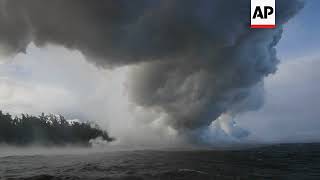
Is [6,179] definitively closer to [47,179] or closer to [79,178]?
[47,179]

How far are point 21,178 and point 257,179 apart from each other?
1485 inches

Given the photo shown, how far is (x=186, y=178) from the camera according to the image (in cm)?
5741

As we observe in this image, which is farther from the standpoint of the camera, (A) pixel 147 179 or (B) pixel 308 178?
(B) pixel 308 178

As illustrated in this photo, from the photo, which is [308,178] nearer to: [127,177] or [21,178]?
[127,177]

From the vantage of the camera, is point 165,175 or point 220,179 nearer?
point 220,179

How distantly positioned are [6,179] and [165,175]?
83.0 ft

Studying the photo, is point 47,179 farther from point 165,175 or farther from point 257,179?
point 257,179

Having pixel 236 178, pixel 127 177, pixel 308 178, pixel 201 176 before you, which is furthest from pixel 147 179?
pixel 308 178

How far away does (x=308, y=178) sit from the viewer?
199ft

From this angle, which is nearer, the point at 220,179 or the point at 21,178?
the point at 220,179

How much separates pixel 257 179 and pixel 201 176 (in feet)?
28.5

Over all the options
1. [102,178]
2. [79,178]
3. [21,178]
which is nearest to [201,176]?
[102,178]

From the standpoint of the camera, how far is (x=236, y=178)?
57656 mm

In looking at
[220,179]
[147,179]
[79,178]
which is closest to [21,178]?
[79,178]
